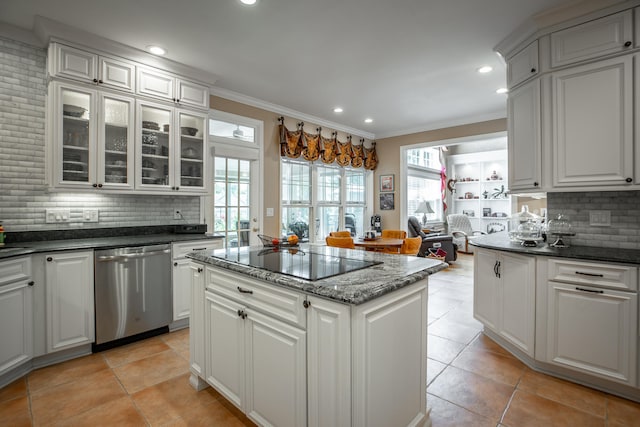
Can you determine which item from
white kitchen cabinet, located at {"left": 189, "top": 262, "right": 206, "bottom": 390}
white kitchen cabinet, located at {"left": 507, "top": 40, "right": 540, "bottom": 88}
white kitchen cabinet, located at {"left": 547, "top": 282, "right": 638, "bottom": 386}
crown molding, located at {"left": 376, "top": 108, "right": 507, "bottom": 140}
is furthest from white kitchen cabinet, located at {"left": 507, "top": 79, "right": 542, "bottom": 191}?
white kitchen cabinet, located at {"left": 189, "top": 262, "right": 206, "bottom": 390}

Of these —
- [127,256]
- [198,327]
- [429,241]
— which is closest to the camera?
[198,327]

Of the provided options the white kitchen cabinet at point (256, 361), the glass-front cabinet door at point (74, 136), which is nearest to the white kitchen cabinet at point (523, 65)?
the white kitchen cabinet at point (256, 361)

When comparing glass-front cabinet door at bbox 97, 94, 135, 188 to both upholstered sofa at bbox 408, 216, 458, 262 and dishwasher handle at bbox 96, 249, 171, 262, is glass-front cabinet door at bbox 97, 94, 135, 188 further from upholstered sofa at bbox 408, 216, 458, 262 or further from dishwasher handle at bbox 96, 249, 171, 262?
upholstered sofa at bbox 408, 216, 458, 262

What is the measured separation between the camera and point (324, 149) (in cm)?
541

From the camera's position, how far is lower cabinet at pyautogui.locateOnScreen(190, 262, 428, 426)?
49.2 inches

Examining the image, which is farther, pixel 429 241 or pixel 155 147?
pixel 429 241

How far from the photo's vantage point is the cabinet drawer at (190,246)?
3.11 meters

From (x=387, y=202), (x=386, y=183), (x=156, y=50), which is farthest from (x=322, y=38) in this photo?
(x=387, y=202)

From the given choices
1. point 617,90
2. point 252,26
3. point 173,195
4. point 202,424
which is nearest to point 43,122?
point 173,195

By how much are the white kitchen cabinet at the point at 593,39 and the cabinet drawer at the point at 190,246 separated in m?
3.52

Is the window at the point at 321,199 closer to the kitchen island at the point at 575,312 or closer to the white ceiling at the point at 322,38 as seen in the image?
the white ceiling at the point at 322,38

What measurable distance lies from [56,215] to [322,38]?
296 centimetres

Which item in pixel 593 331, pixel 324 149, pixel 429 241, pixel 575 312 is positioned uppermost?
pixel 324 149

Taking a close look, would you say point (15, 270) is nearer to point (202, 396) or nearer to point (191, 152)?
point (202, 396)
